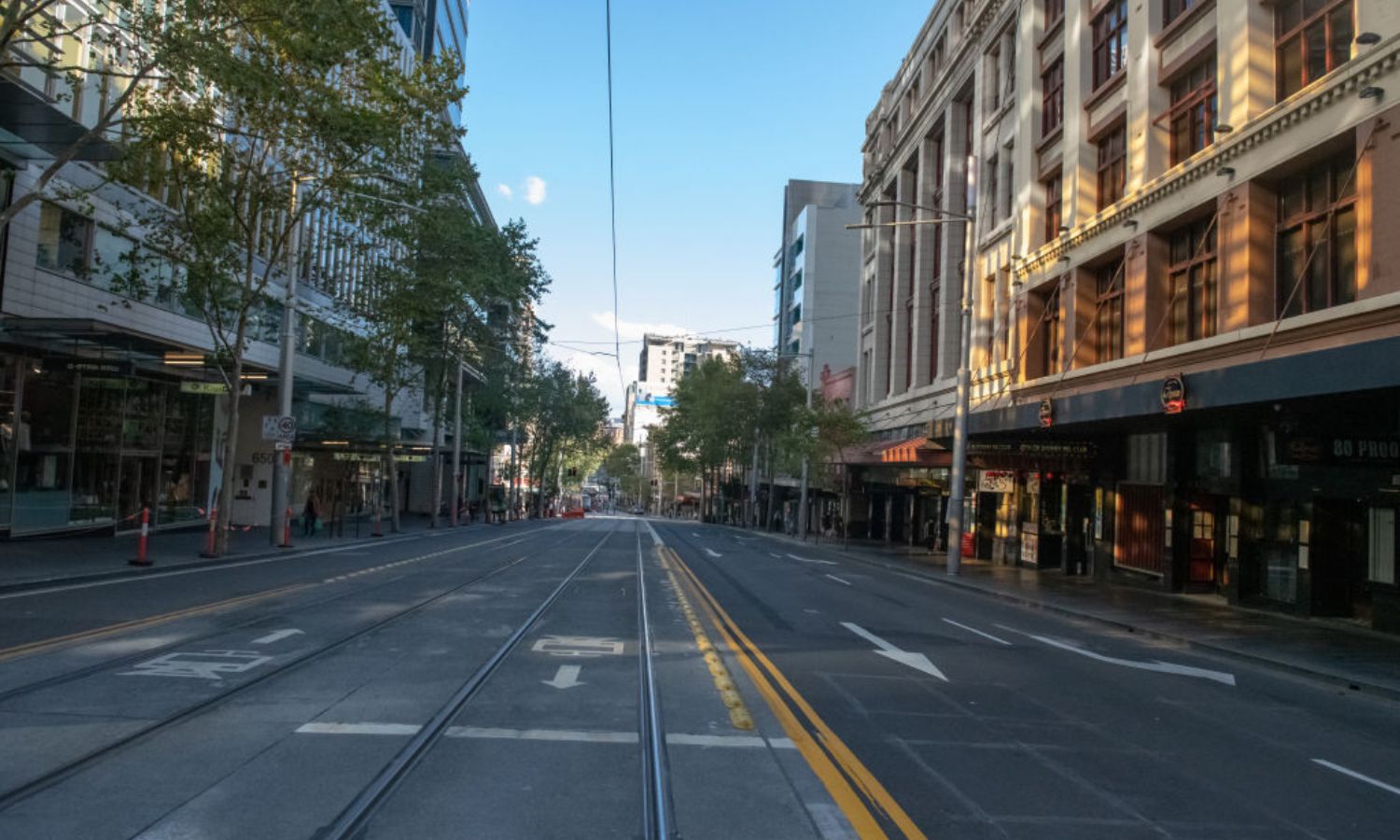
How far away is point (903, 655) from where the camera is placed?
12.4 metres

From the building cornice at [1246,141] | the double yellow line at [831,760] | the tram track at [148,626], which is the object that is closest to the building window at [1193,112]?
the building cornice at [1246,141]

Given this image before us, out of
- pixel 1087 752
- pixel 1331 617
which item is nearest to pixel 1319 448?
pixel 1331 617

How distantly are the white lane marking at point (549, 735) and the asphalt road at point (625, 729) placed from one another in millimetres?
35

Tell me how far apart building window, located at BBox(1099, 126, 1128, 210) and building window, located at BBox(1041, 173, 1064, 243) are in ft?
8.34

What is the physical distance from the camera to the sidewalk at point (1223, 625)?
43.6 feet

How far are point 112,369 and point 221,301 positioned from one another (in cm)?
450

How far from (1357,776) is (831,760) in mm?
4103

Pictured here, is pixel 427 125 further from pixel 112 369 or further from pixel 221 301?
pixel 112 369

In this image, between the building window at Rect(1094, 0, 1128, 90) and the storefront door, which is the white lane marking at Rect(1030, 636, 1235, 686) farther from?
the building window at Rect(1094, 0, 1128, 90)

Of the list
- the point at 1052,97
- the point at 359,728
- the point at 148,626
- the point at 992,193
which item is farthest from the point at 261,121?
the point at 992,193

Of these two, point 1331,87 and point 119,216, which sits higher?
point 1331,87

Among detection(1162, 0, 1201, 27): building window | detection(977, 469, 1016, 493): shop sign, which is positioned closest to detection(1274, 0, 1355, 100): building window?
detection(1162, 0, 1201, 27): building window

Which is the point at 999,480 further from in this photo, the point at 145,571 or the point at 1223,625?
the point at 145,571

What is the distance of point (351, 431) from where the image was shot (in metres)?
39.5
